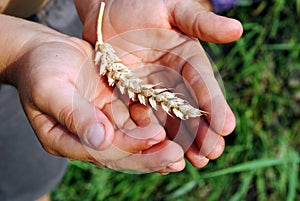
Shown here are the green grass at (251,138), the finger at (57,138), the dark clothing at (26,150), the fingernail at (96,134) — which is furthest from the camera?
the green grass at (251,138)

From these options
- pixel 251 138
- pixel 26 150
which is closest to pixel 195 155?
pixel 26 150

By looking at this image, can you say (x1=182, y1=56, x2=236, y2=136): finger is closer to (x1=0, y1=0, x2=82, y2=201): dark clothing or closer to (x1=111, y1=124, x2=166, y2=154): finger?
(x1=111, y1=124, x2=166, y2=154): finger

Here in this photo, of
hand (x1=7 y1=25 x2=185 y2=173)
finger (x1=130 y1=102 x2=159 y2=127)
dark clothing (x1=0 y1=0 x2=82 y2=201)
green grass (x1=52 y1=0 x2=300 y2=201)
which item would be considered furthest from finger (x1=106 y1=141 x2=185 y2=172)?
green grass (x1=52 y1=0 x2=300 y2=201)

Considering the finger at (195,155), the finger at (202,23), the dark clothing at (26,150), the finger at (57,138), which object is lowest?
the dark clothing at (26,150)

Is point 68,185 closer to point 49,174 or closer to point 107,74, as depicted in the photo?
point 49,174

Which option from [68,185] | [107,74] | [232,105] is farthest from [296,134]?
[107,74]

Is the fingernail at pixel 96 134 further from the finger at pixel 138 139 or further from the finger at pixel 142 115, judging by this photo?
the finger at pixel 142 115

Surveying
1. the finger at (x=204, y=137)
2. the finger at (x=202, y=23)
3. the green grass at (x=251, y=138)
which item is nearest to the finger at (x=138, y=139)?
the finger at (x=204, y=137)
